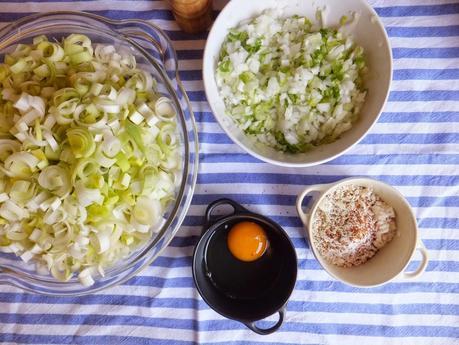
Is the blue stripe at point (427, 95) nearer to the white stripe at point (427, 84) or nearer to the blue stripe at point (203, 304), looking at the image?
the white stripe at point (427, 84)

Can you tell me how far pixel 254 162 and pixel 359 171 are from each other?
0.30m

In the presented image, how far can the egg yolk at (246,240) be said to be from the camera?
120 cm

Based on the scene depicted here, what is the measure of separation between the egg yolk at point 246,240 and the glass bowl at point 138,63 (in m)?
0.17

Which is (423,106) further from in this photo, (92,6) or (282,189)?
(92,6)

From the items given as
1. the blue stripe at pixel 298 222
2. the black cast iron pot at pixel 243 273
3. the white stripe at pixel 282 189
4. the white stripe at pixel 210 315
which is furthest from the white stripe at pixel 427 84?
the white stripe at pixel 210 315

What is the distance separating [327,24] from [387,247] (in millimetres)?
633

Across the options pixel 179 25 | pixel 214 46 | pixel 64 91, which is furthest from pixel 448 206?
pixel 64 91

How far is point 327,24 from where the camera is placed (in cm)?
118

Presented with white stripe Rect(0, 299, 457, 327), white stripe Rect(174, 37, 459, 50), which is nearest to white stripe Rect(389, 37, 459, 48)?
white stripe Rect(174, 37, 459, 50)

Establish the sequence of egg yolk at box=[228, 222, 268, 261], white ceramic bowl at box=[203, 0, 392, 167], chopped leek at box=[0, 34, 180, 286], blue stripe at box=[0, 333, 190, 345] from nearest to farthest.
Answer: chopped leek at box=[0, 34, 180, 286]
white ceramic bowl at box=[203, 0, 392, 167]
egg yolk at box=[228, 222, 268, 261]
blue stripe at box=[0, 333, 190, 345]

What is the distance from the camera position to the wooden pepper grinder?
3.60ft

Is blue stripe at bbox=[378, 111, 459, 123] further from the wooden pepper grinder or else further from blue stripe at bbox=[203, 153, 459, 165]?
the wooden pepper grinder

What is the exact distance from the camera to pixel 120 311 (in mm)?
1308

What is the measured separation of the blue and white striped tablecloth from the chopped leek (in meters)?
0.22
